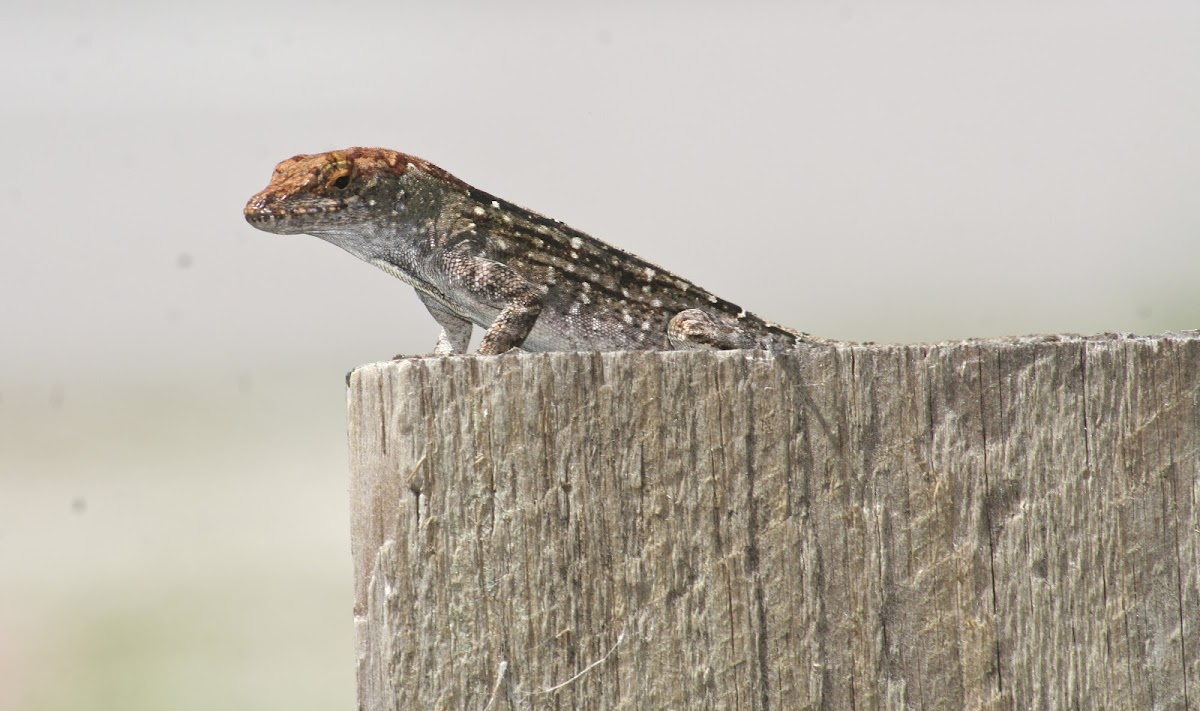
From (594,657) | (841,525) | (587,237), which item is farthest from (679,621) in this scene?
(587,237)

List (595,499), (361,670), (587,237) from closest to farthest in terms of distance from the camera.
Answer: (595,499) < (361,670) < (587,237)

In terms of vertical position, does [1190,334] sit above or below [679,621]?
above

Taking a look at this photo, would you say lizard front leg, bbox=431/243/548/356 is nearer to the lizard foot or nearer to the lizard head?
the lizard head

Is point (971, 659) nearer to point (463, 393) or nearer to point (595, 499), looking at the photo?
point (595, 499)

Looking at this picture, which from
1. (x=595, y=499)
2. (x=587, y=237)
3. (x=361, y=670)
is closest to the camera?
(x=595, y=499)

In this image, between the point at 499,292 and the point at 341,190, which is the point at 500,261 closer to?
the point at 499,292

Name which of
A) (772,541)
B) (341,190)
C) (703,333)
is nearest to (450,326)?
(341,190)

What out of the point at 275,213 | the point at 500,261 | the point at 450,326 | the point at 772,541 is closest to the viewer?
the point at 772,541
